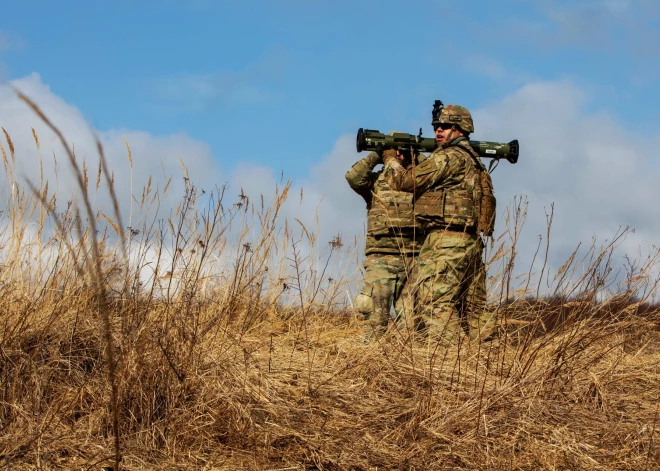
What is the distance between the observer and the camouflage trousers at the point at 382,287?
16.9 ft

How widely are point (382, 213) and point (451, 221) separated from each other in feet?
2.87

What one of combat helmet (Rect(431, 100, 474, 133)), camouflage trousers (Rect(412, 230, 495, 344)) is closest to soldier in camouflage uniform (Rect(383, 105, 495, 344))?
camouflage trousers (Rect(412, 230, 495, 344))

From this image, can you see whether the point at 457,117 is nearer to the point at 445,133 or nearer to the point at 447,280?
the point at 445,133

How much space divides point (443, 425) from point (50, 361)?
1680 mm

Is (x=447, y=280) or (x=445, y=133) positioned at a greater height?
(x=445, y=133)

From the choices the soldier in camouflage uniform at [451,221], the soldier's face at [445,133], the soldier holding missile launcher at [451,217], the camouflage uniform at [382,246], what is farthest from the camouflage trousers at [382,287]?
the soldier's face at [445,133]

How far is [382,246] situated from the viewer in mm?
5434

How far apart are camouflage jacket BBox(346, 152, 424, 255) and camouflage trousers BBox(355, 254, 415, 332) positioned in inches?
4.0

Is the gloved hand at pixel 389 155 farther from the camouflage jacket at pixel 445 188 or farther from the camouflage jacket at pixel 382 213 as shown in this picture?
the camouflage jacket at pixel 445 188

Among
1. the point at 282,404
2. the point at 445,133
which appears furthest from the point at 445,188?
the point at 282,404

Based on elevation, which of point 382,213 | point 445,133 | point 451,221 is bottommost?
point 451,221


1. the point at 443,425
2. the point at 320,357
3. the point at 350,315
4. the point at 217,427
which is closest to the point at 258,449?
the point at 217,427

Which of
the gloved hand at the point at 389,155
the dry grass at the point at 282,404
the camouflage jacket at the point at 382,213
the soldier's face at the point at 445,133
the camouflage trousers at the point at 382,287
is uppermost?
the soldier's face at the point at 445,133

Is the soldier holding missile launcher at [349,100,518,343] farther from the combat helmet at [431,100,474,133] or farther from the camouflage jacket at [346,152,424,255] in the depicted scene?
the camouflage jacket at [346,152,424,255]
